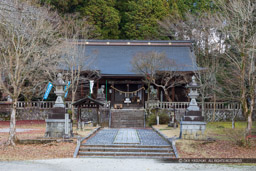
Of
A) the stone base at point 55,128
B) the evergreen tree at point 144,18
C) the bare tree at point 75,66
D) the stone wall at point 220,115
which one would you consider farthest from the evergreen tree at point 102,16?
the stone base at point 55,128

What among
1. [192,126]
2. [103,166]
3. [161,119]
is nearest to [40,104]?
[161,119]

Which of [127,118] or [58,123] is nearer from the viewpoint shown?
[58,123]

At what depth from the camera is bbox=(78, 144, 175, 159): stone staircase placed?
1191 centimetres

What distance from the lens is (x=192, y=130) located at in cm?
1464

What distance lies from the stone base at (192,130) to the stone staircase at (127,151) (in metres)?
2.06

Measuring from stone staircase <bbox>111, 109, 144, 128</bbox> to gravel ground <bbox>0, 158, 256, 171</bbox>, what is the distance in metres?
13.2

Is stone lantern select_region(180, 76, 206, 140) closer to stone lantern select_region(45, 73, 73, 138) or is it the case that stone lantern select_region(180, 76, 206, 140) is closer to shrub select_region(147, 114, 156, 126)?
stone lantern select_region(45, 73, 73, 138)

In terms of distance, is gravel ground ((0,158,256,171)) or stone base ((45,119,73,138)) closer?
gravel ground ((0,158,256,171))

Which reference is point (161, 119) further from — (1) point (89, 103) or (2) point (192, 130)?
(2) point (192, 130)

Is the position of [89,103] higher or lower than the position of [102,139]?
higher

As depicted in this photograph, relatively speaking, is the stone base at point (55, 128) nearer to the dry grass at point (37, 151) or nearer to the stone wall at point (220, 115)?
the dry grass at point (37, 151)

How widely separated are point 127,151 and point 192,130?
12.7 ft

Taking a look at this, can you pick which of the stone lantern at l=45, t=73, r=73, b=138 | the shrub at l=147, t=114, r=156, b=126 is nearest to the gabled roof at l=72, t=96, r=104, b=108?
the stone lantern at l=45, t=73, r=73, b=138

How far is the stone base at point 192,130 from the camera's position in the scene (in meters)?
14.6
